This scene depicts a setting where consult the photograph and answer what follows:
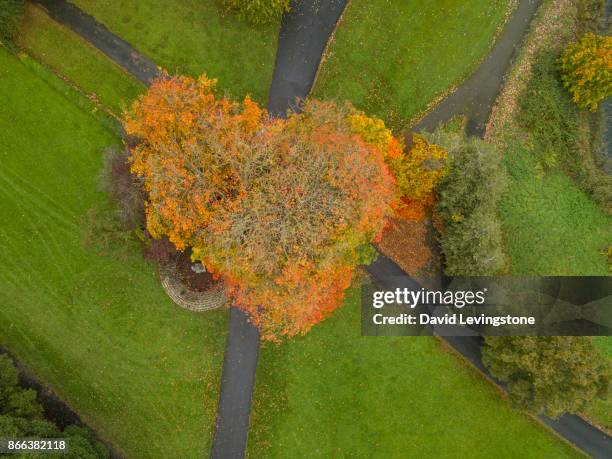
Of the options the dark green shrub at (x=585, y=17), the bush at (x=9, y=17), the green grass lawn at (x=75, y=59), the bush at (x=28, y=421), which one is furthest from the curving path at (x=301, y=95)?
the bush at (x=28, y=421)

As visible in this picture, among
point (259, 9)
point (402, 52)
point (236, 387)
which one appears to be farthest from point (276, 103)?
point (236, 387)

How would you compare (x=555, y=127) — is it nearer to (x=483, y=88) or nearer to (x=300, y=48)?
(x=483, y=88)

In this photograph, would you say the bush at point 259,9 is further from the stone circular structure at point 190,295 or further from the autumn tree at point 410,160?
the stone circular structure at point 190,295

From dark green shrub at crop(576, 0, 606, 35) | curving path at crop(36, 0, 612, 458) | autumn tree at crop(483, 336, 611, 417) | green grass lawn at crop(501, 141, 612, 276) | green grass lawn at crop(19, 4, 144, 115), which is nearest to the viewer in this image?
autumn tree at crop(483, 336, 611, 417)

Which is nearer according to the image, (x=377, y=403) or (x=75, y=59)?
(x=377, y=403)

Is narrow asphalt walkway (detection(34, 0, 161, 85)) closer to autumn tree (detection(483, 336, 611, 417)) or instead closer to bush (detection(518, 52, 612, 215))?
bush (detection(518, 52, 612, 215))

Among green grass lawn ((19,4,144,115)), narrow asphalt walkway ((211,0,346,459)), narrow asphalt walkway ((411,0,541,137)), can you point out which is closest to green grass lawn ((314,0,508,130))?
narrow asphalt walkway ((411,0,541,137))
